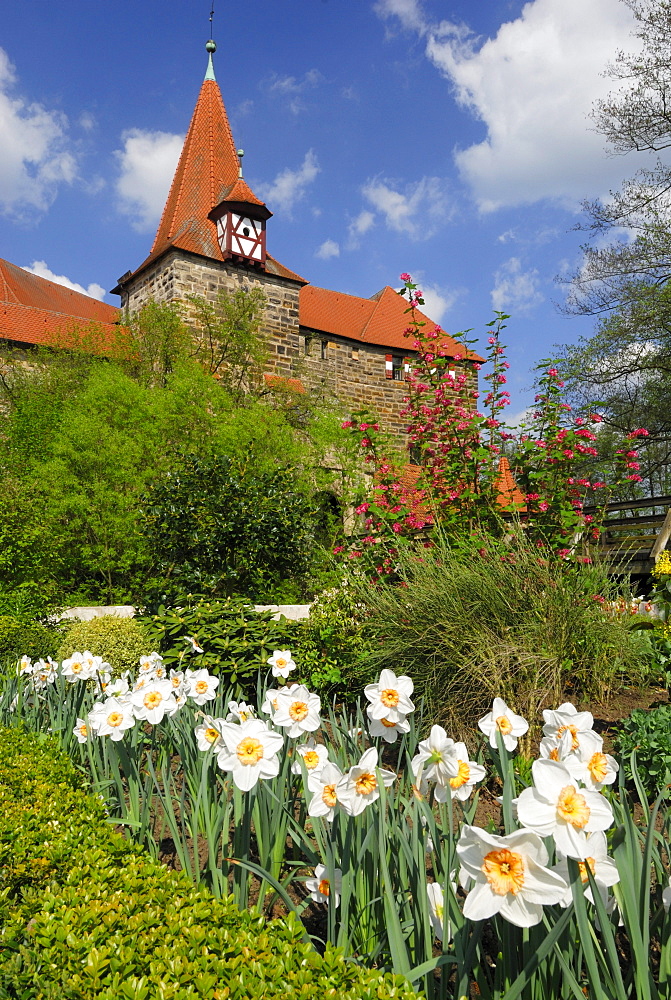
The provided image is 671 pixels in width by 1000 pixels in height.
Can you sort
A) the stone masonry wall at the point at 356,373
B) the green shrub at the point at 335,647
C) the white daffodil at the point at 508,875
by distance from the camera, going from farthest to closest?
the stone masonry wall at the point at 356,373, the green shrub at the point at 335,647, the white daffodil at the point at 508,875

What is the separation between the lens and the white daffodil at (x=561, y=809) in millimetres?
1249

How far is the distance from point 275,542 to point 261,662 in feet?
10.2

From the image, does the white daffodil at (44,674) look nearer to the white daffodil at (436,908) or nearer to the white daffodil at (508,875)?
the white daffodil at (436,908)

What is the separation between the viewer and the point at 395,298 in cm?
2919

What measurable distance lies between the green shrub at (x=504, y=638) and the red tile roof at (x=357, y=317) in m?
20.5

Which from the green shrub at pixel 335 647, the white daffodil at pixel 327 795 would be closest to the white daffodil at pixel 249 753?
the white daffodil at pixel 327 795

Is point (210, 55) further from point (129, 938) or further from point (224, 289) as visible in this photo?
point (129, 938)

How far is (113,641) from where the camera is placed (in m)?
6.27

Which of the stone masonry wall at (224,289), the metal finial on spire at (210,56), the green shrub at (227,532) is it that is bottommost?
the green shrub at (227,532)

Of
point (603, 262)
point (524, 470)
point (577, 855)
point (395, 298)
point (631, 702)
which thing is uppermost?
point (395, 298)

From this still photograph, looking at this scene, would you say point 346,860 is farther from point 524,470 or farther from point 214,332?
point 214,332

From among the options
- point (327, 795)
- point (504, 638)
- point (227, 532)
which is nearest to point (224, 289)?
point (227, 532)

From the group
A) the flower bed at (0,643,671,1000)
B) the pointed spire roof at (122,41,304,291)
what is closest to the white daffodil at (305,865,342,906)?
the flower bed at (0,643,671,1000)

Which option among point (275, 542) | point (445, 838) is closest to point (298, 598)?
point (275, 542)
